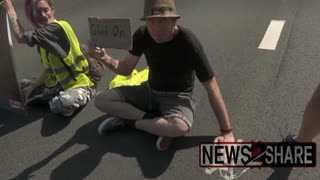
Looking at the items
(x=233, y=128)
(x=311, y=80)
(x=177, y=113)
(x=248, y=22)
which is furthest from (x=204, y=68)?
(x=248, y=22)

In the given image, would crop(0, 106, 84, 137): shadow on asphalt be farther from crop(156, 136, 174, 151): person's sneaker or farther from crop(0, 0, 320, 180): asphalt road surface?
crop(156, 136, 174, 151): person's sneaker

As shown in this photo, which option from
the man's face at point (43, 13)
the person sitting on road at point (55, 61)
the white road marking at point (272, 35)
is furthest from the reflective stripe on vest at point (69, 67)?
the white road marking at point (272, 35)

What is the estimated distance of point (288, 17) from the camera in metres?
6.68

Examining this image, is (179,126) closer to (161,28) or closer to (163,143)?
(163,143)

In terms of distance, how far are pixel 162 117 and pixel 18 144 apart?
1439 millimetres

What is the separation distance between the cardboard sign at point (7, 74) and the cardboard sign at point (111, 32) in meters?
0.94

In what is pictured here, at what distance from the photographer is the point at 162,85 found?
3.80m

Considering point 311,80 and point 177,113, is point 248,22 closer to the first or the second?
point 311,80

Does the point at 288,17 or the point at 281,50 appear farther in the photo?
the point at 288,17

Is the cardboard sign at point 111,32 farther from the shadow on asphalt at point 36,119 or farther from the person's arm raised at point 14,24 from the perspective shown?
the shadow on asphalt at point 36,119

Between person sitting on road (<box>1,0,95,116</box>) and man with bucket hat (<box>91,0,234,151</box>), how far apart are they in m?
0.42

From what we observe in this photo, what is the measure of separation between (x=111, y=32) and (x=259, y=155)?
1596 mm

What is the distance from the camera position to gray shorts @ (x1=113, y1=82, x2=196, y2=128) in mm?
3707

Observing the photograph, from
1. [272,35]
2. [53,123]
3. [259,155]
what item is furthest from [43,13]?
[272,35]
